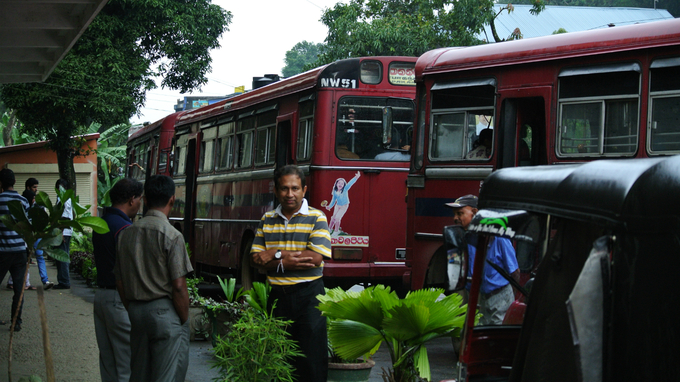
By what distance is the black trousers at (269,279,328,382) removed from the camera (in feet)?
15.7

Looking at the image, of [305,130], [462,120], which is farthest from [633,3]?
[462,120]

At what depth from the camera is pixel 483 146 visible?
827 centimetres

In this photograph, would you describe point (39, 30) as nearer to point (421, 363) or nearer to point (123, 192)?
point (123, 192)

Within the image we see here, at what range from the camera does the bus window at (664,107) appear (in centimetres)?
667

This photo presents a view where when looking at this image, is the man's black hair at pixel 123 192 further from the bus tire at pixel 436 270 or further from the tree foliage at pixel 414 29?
the tree foliage at pixel 414 29

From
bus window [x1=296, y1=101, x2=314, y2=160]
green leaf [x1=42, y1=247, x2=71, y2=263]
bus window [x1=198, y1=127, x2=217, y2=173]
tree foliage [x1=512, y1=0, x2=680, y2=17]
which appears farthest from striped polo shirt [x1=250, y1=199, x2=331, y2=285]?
tree foliage [x1=512, y1=0, x2=680, y2=17]

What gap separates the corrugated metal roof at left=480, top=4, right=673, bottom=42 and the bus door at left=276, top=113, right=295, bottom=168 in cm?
2316

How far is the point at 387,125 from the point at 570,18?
27.8 meters

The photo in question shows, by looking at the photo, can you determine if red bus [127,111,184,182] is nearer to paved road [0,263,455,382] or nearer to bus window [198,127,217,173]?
bus window [198,127,217,173]

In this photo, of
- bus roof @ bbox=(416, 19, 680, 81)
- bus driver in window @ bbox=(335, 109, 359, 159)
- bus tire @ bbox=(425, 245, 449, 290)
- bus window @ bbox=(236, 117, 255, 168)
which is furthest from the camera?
bus window @ bbox=(236, 117, 255, 168)

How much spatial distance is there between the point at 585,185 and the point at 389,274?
7.79 m

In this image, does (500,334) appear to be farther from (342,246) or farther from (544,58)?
(342,246)

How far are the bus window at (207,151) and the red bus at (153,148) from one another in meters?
2.72

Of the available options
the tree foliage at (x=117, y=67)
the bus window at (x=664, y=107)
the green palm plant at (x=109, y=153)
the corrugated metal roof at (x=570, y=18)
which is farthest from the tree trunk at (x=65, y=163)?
the bus window at (x=664, y=107)
